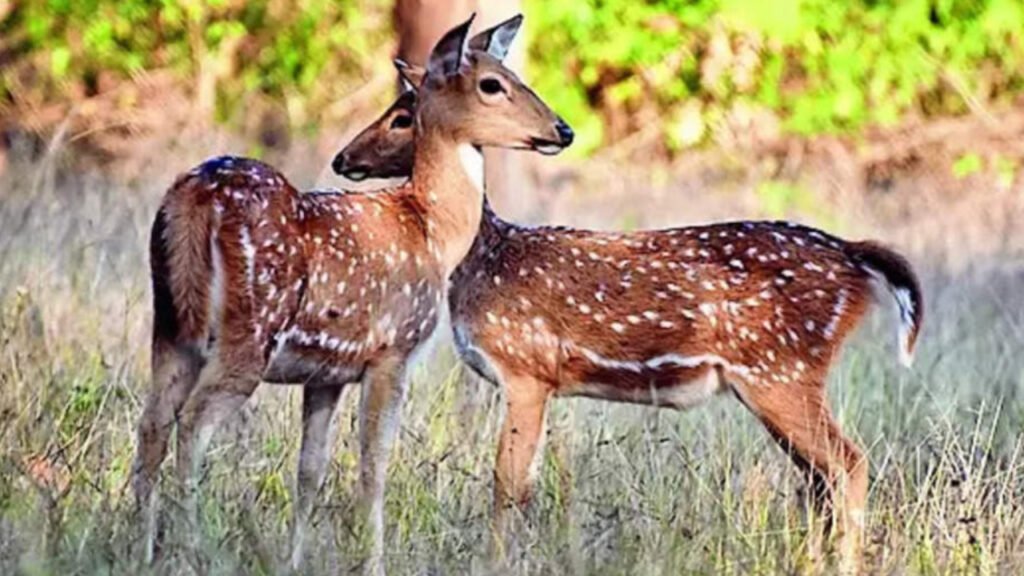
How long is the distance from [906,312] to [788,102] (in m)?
10.4

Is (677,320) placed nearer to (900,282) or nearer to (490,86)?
(900,282)

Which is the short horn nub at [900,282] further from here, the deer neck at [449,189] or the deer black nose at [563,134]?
the deer neck at [449,189]

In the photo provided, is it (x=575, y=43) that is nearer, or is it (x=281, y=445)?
(x=281, y=445)

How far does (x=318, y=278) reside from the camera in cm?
629

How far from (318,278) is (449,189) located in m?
1.00

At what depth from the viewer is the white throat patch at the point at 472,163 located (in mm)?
7254

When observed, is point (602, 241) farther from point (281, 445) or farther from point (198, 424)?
point (198, 424)

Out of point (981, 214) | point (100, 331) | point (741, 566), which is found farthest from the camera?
point (981, 214)

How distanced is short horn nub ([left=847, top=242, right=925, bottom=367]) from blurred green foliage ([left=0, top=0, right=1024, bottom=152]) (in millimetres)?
9353

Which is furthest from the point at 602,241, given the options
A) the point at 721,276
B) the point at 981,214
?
the point at 981,214

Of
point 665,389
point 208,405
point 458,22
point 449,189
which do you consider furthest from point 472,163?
point 458,22

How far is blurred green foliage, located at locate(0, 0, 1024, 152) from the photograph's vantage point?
16875mm

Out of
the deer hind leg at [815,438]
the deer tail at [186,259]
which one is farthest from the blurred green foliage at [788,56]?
the deer tail at [186,259]

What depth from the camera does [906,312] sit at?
7215 mm
